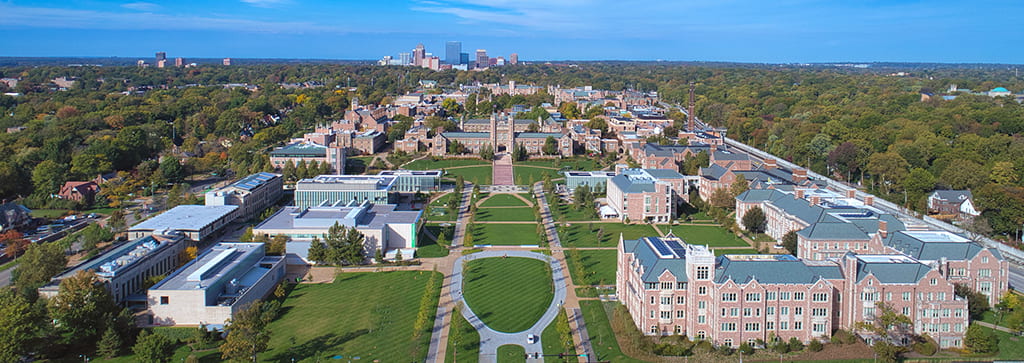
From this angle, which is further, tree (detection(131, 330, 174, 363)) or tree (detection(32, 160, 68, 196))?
tree (detection(32, 160, 68, 196))

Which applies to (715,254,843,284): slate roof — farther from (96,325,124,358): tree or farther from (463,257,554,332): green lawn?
(96,325,124,358): tree

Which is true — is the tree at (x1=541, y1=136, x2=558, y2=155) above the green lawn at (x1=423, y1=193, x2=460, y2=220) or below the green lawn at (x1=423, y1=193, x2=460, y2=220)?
above

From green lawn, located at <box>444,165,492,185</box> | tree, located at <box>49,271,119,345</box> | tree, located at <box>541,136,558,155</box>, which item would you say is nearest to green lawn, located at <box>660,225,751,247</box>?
green lawn, located at <box>444,165,492,185</box>

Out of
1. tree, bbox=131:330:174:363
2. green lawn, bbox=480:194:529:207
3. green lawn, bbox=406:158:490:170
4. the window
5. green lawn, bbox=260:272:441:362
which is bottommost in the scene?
green lawn, bbox=260:272:441:362

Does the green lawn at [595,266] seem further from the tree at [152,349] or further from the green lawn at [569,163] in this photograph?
the green lawn at [569,163]

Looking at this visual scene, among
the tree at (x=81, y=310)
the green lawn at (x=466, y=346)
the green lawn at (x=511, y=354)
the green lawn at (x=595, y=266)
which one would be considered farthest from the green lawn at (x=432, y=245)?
the tree at (x=81, y=310)

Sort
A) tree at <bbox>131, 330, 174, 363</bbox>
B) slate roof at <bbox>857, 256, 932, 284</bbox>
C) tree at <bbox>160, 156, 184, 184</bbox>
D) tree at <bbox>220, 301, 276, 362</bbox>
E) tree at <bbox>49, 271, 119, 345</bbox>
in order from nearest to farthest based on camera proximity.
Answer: tree at <bbox>131, 330, 174, 363</bbox>
tree at <bbox>220, 301, 276, 362</bbox>
tree at <bbox>49, 271, 119, 345</bbox>
slate roof at <bbox>857, 256, 932, 284</bbox>
tree at <bbox>160, 156, 184, 184</bbox>

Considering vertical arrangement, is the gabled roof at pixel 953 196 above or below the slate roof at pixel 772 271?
above
